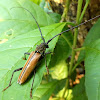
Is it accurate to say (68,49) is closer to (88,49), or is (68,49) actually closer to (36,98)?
(88,49)

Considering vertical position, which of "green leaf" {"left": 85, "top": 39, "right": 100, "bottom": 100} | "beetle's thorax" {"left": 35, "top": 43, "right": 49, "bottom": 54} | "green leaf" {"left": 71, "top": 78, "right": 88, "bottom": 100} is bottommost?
"green leaf" {"left": 71, "top": 78, "right": 88, "bottom": 100}

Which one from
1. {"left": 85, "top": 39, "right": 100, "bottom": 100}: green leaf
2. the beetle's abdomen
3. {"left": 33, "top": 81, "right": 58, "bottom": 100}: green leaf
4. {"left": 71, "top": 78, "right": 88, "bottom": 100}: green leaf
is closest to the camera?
{"left": 85, "top": 39, "right": 100, "bottom": 100}: green leaf

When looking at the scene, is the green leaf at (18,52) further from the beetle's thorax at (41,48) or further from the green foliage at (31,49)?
the beetle's thorax at (41,48)

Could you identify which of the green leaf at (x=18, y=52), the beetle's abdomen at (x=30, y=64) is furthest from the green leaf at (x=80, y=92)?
the green leaf at (x=18, y=52)

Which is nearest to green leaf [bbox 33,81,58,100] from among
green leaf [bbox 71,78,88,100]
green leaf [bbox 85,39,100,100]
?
green leaf [bbox 71,78,88,100]

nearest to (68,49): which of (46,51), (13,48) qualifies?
(46,51)

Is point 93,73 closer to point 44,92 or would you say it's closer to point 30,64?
point 30,64

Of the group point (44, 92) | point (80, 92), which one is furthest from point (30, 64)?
point (80, 92)

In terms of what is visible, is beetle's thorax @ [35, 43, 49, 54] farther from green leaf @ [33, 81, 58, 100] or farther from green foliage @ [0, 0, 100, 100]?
green leaf @ [33, 81, 58, 100]
